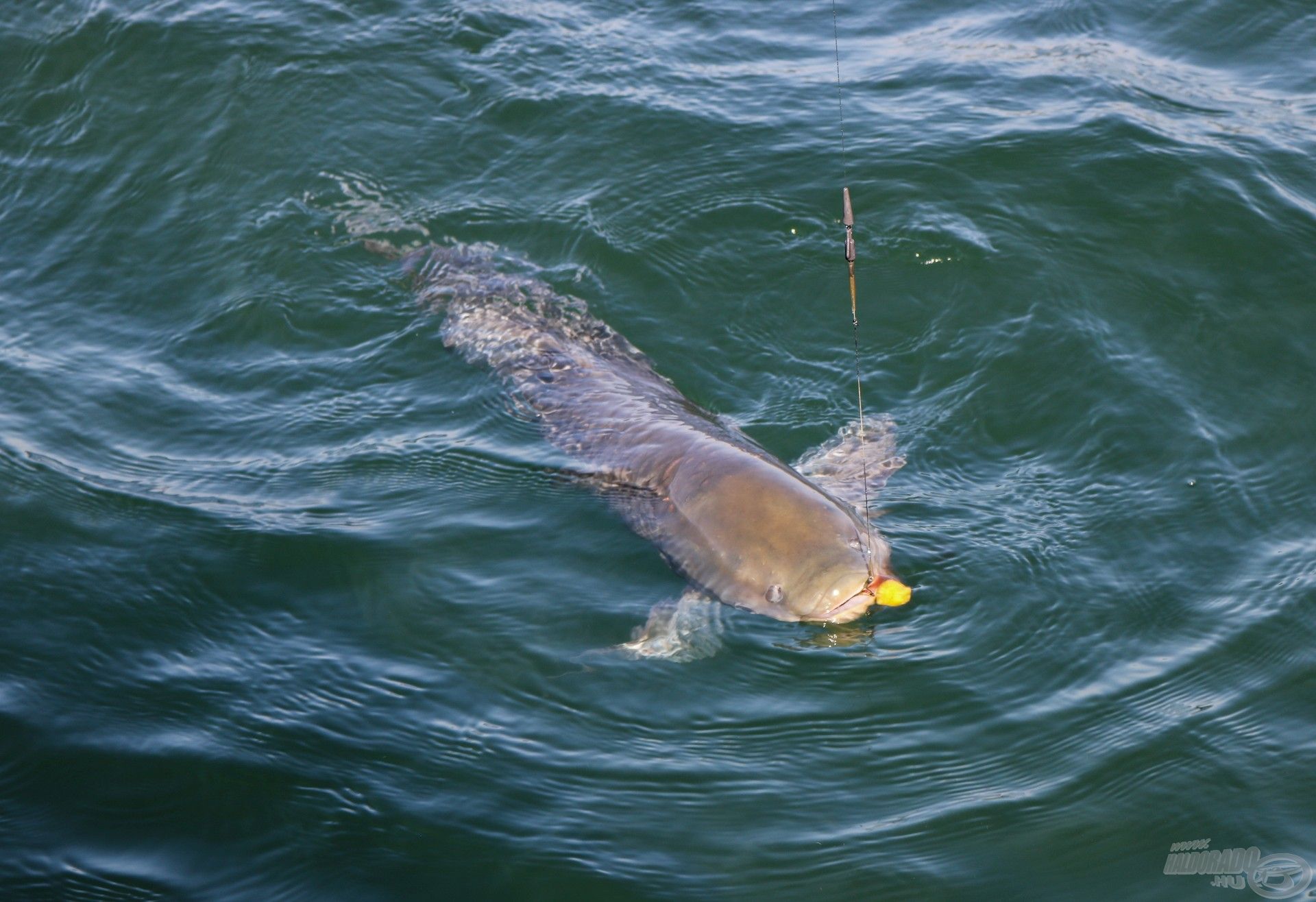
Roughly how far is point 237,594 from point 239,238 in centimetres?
360

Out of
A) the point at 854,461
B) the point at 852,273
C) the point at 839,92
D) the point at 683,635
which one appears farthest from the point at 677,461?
the point at 839,92

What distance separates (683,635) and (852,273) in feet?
7.26

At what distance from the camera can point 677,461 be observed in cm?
565

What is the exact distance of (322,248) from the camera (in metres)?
8.24

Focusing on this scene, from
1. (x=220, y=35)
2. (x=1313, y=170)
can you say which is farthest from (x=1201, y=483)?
(x=220, y=35)

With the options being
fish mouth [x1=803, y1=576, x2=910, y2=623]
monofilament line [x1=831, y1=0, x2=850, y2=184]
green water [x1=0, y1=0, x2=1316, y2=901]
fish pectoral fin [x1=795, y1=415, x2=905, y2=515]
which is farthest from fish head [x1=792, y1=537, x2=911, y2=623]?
monofilament line [x1=831, y1=0, x2=850, y2=184]

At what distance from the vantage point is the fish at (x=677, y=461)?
5.00m

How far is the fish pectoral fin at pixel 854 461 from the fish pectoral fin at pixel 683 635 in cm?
79

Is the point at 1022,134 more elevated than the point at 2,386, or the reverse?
the point at 1022,134

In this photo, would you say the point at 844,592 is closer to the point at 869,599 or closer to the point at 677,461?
the point at 869,599

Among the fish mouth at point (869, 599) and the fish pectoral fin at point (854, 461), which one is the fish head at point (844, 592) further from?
the fish pectoral fin at point (854, 461)

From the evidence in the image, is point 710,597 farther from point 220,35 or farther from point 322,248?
point 220,35

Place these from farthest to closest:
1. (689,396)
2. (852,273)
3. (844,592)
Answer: (689,396) < (852,273) < (844,592)

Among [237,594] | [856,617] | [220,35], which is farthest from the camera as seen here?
[220,35]
